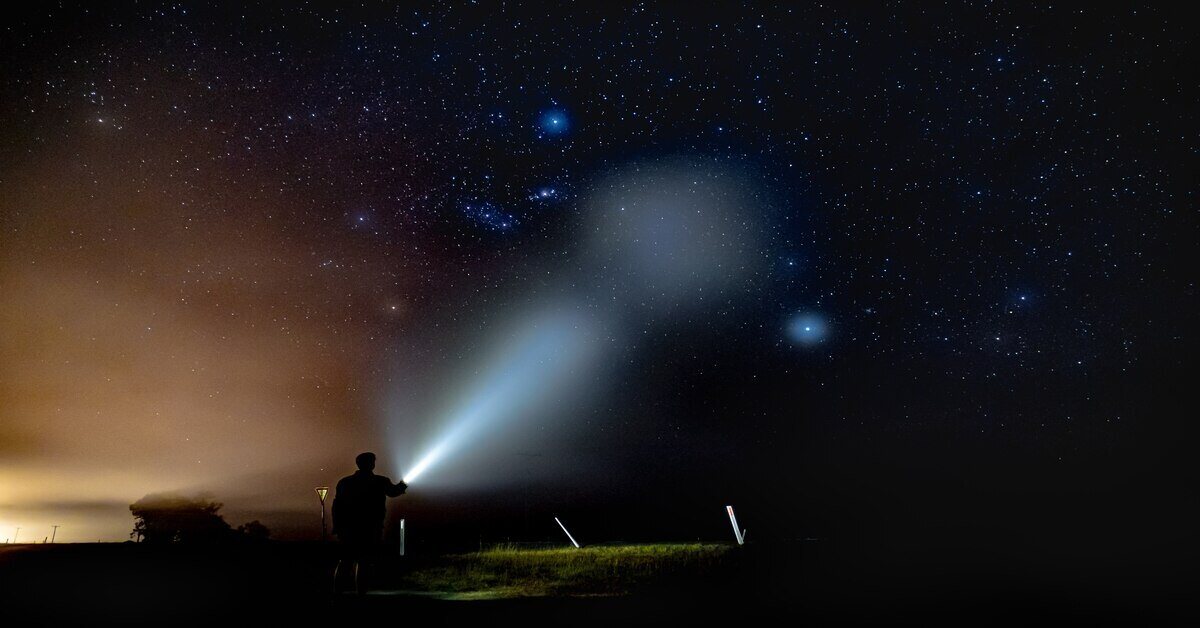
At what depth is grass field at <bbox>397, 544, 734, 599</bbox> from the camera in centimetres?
1009

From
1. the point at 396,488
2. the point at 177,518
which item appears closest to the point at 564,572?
the point at 396,488

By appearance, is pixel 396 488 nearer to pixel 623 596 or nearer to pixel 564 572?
pixel 623 596

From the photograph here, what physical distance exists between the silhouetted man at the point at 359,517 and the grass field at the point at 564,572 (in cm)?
213

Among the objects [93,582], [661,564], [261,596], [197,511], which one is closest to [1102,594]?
[661,564]

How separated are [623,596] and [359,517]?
3.54 metres

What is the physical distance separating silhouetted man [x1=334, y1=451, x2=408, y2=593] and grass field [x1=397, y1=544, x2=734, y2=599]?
2.13m

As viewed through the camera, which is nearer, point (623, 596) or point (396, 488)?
point (396, 488)

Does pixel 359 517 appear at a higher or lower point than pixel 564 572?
higher

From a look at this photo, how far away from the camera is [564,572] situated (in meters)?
11.7

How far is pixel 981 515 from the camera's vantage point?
26859 mm

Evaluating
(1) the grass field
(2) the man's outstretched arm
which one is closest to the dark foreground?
(1) the grass field

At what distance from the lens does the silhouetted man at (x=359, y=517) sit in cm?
727

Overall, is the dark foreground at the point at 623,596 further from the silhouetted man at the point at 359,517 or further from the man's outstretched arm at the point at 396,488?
the man's outstretched arm at the point at 396,488

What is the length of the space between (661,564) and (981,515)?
67.9 ft
